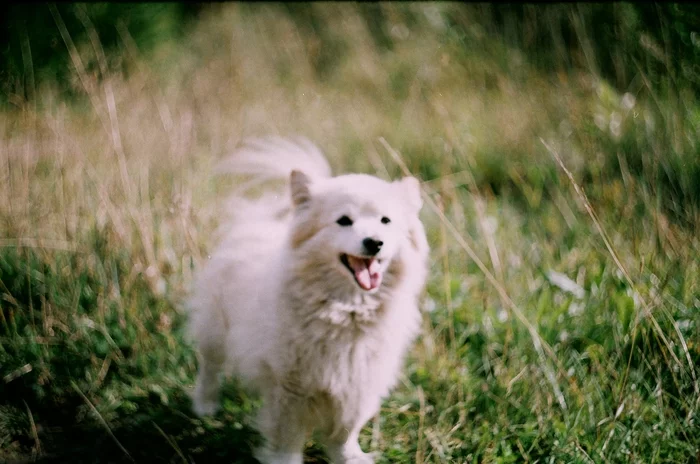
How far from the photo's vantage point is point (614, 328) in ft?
9.63

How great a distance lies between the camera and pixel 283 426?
2332 mm

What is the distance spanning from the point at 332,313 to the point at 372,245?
0.32 m

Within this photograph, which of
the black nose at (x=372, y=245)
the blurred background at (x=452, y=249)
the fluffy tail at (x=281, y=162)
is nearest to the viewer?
the black nose at (x=372, y=245)

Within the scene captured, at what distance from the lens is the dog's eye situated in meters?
2.33

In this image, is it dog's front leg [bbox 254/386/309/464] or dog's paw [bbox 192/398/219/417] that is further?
dog's paw [bbox 192/398/219/417]

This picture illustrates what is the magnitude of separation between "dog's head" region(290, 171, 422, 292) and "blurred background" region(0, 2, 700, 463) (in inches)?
15.3

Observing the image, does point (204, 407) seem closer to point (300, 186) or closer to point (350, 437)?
point (350, 437)

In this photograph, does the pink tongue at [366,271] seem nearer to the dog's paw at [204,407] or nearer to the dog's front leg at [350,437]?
the dog's front leg at [350,437]

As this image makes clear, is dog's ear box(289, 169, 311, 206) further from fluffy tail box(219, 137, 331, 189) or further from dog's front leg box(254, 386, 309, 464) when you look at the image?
dog's front leg box(254, 386, 309, 464)

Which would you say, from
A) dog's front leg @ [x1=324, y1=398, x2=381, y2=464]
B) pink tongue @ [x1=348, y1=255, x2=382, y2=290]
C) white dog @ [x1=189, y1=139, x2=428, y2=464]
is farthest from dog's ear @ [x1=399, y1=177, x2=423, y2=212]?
dog's front leg @ [x1=324, y1=398, x2=381, y2=464]

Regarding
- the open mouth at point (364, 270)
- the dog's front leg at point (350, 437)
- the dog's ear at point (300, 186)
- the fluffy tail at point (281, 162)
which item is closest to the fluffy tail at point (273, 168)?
the fluffy tail at point (281, 162)

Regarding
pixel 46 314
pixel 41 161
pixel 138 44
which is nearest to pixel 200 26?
pixel 138 44

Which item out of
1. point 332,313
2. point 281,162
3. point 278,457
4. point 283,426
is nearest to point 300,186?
point 281,162

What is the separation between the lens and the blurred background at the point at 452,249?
2.60 meters
